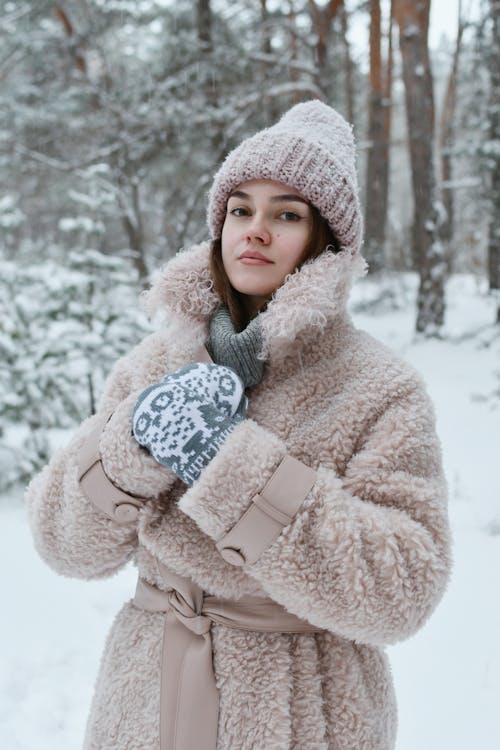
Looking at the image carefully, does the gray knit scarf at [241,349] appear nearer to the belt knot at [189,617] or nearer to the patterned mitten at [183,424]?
the patterned mitten at [183,424]

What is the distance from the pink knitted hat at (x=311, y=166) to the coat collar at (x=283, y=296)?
0.09 metres

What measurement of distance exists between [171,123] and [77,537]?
8.31 metres

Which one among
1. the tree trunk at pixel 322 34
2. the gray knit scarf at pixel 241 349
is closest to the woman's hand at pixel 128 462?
the gray knit scarf at pixel 241 349

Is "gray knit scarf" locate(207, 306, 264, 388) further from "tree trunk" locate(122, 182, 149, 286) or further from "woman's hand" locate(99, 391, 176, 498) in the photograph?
"tree trunk" locate(122, 182, 149, 286)

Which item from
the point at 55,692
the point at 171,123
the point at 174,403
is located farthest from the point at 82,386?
the point at 171,123

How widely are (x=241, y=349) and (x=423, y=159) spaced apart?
8.04m

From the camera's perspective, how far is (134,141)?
862 centimetres

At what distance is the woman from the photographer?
101cm

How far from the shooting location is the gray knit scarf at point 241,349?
120 centimetres

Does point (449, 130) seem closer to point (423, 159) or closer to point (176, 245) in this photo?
point (423, 159)

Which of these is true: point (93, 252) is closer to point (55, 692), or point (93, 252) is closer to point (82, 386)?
point (82, 386)

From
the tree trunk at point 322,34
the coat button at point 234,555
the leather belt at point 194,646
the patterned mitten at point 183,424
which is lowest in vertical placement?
the leather belt at point 194,646

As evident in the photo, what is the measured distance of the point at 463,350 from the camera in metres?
8.05

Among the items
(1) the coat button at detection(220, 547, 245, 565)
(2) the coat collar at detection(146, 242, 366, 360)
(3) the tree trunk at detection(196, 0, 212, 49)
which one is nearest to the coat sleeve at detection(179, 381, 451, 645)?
(1) the coat button at detection(220, 547, 245, 565)
